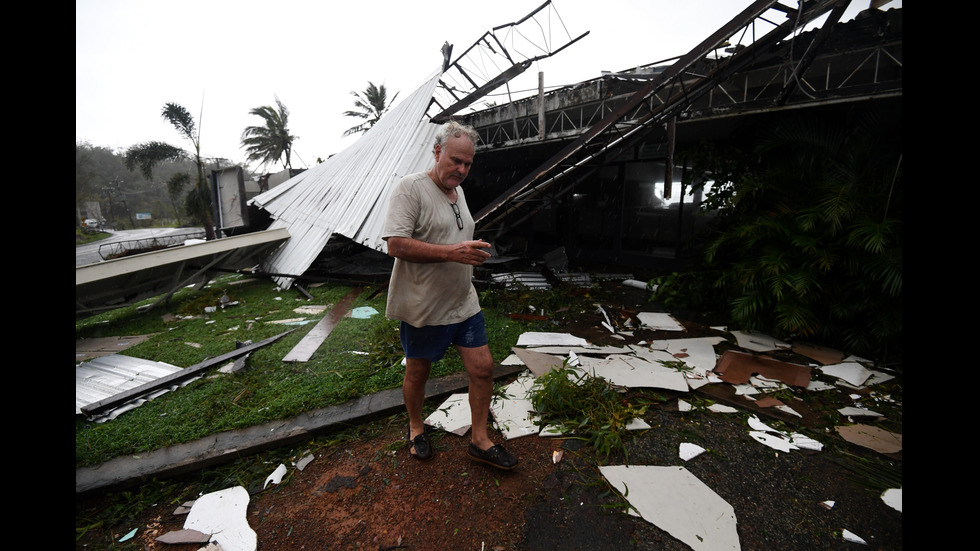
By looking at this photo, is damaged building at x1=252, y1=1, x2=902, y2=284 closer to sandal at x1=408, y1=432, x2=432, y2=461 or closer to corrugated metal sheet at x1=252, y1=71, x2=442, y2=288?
corrugated metal sheet at x1=252, y1=71, x2=442, y2=288

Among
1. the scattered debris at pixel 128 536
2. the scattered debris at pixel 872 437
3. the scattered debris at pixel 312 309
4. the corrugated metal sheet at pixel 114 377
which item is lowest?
the scattered debris at pixel 128 536

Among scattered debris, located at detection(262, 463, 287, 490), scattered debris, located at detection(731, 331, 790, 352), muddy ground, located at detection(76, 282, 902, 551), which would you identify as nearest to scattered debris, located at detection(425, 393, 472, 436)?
muddy ground, located at detection(76, 282, 902, 551)

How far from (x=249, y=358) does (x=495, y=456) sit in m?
3.17

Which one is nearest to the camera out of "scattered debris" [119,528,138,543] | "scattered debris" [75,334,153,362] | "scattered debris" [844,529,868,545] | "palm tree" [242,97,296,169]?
"scattered debris" [844,529,868,545]

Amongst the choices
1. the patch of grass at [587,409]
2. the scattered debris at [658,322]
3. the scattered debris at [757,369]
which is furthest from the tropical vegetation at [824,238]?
the patch of grass at [587,409]

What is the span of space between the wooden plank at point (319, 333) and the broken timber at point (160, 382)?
484mm

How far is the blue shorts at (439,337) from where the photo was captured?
7.06 feet

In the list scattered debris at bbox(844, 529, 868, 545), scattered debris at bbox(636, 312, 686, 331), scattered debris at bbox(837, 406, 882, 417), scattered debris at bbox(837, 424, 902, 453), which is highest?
scattered debris at bbox(636, 312, 686, 331)

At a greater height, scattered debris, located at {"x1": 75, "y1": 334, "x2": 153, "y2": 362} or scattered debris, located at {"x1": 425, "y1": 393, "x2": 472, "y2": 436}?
scattered debris, located at {"x1": 425, "y1": 393, "x2": 472, "y2": 436}

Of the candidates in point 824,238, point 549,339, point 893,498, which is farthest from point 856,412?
point 549,339

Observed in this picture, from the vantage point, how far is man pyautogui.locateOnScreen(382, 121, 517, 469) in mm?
1912

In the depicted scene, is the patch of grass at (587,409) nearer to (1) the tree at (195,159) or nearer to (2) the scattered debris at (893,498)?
(2) the scattered debris at (893,498)
